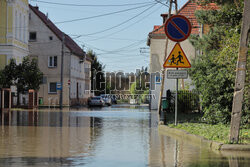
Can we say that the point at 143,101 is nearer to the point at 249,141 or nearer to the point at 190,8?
the point at 190,8

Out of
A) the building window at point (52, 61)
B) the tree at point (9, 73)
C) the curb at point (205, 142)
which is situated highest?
the building window at point (52, 61)

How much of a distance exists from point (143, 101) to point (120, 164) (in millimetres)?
82381

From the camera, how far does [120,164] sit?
9.40 metres

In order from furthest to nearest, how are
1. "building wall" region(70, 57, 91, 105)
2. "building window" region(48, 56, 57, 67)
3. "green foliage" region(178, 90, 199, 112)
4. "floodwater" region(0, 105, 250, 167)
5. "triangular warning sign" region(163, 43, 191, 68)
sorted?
"building wall" region(70, 57, 91, 105)
"building window" region(48, 56, 57, 67)
"green foliage" region(178, 90, 199, 112)
"triangular warning sign" region(163, 43, 191, 68)
"floodwater" region(0, 105, 250, 167)

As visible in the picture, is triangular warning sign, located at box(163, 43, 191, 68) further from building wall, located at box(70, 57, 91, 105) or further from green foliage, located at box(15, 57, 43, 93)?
building wall, located at box(70, 57, 91, 105)

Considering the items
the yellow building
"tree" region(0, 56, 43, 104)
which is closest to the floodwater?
"tree" region(0, 56, 43, 104)

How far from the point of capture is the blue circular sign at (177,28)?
17.2 m

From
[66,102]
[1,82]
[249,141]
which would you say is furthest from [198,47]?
[66,102]

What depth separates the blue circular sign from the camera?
17.2 meters

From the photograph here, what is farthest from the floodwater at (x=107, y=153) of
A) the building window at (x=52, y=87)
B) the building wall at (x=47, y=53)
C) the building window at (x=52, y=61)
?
the building window at (x=52, y=61)

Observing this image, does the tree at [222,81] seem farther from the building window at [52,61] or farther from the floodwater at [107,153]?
the building window at [52,61]

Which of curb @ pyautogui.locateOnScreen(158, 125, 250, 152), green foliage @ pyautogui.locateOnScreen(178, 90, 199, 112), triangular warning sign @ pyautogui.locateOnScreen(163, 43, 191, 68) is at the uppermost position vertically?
triangular warning sign @ pyautogui.locateOnScreen(163, 43, 191, 68)

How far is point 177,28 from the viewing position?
17.4m

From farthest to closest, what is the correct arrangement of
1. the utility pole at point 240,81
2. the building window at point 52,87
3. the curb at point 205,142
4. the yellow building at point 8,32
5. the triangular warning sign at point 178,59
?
the building window at point 52,87 → the yellow building at point 8,32 → the triangular warning sign at point 178,59 → the utility pole at point 240,81 → the curb at point 205,142
